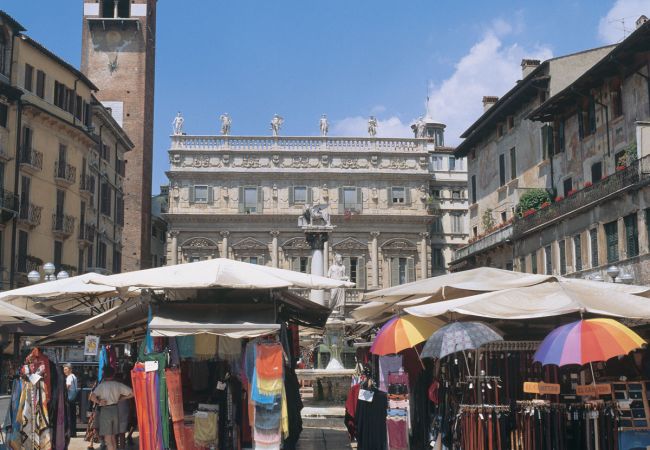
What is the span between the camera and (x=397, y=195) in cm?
6231

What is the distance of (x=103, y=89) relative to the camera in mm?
57406

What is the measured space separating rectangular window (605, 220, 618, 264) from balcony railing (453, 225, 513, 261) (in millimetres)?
8529

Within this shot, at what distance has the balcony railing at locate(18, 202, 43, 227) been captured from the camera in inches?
1407

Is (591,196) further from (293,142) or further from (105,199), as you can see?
(293,142)

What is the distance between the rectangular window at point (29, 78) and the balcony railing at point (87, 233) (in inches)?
308

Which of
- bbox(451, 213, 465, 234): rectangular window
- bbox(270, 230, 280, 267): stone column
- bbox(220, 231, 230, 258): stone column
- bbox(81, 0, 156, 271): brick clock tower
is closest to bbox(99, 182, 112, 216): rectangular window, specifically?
bbox(81, 0, 156, 271): brick clock tower

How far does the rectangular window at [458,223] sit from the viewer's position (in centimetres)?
6512

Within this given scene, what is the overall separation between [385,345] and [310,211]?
19.3 metres

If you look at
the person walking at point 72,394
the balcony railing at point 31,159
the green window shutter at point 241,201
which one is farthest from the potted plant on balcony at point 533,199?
the green window shutter at point 241,201

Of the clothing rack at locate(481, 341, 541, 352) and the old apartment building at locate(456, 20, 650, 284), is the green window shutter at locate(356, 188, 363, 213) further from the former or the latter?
the clothing rack at locate(481, 341, 541, 352)

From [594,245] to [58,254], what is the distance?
24065 mm

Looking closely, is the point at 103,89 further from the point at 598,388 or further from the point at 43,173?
the point at 598,388

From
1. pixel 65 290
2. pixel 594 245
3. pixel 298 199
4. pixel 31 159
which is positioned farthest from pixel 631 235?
pixel 298 199

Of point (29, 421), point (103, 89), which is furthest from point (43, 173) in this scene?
point (29, 421)
